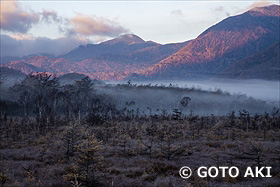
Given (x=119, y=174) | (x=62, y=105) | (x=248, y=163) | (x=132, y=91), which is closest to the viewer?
(x=119, y=174)

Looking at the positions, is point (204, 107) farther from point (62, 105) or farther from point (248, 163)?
point (248, 163)

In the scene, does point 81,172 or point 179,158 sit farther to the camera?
point 179,158

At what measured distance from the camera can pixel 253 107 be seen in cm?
15100

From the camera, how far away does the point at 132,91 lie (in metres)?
150

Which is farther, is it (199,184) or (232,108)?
(232,108)

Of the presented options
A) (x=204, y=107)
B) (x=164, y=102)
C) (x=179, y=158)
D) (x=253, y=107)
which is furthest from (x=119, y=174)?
(x=253, y=107)

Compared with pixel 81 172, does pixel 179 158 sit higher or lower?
lower

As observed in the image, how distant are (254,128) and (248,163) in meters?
26.8

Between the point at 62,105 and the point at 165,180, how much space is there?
275 ft

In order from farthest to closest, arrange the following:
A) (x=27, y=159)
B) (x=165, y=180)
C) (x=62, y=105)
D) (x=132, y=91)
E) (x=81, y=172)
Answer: (x=132, y=91), (x=62, y=105), (x=27, y=159), (x=165, y=180), (x=81, y=172)

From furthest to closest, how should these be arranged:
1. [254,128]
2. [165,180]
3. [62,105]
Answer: [62,105] < [254,128] < [165,180]

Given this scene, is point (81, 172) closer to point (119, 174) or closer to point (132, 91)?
point (119, 174)

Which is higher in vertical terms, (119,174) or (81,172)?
(81,172)

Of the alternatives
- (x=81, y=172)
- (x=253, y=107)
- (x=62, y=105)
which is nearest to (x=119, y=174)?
(x=81, y=172)
